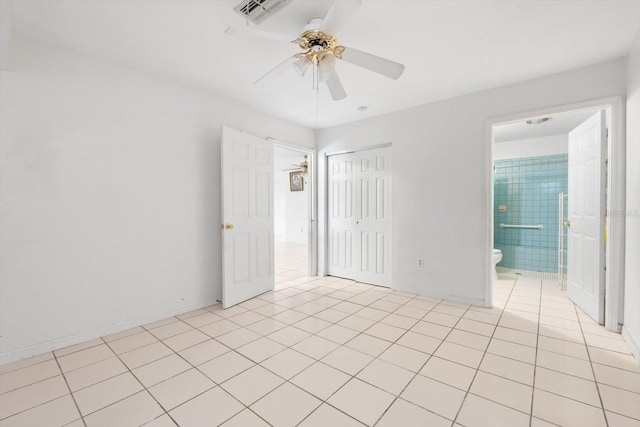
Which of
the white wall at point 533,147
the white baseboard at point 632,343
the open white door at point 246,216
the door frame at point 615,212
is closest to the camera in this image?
the white baseboard at point 632,343

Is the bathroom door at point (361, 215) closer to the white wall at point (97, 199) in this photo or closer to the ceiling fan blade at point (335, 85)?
the ceiling fan blade at point (335, 85)

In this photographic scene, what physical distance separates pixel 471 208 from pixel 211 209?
3036 mm

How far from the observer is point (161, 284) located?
2.81 metres

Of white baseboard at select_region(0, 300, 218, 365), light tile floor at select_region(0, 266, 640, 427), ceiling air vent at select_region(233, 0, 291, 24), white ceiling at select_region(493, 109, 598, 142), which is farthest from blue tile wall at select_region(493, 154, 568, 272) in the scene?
white baseboard at select_region(0, 300, 218, 365)

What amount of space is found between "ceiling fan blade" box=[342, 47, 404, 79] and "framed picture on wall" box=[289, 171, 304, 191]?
660cm

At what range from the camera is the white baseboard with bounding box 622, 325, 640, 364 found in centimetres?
199

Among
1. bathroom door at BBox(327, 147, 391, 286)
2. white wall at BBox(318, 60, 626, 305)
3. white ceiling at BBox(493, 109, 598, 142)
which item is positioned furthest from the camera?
bathroom door at BBox(327, 147, 391, 286)

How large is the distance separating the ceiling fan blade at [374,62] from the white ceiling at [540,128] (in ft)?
8.67

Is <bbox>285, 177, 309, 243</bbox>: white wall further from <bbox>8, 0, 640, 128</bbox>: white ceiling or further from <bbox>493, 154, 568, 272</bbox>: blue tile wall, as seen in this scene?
<bbox>8, 0, 640, 128</bbox>: white ceiling

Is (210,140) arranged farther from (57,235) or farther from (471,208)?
(471,208)

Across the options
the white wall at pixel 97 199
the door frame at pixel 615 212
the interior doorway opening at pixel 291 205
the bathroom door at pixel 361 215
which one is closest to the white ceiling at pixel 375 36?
the white wall at pixel 97 199

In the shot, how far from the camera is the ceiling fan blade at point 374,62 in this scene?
1.80 meters

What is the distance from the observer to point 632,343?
212 cm

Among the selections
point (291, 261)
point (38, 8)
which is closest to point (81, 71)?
point (38, 8)
